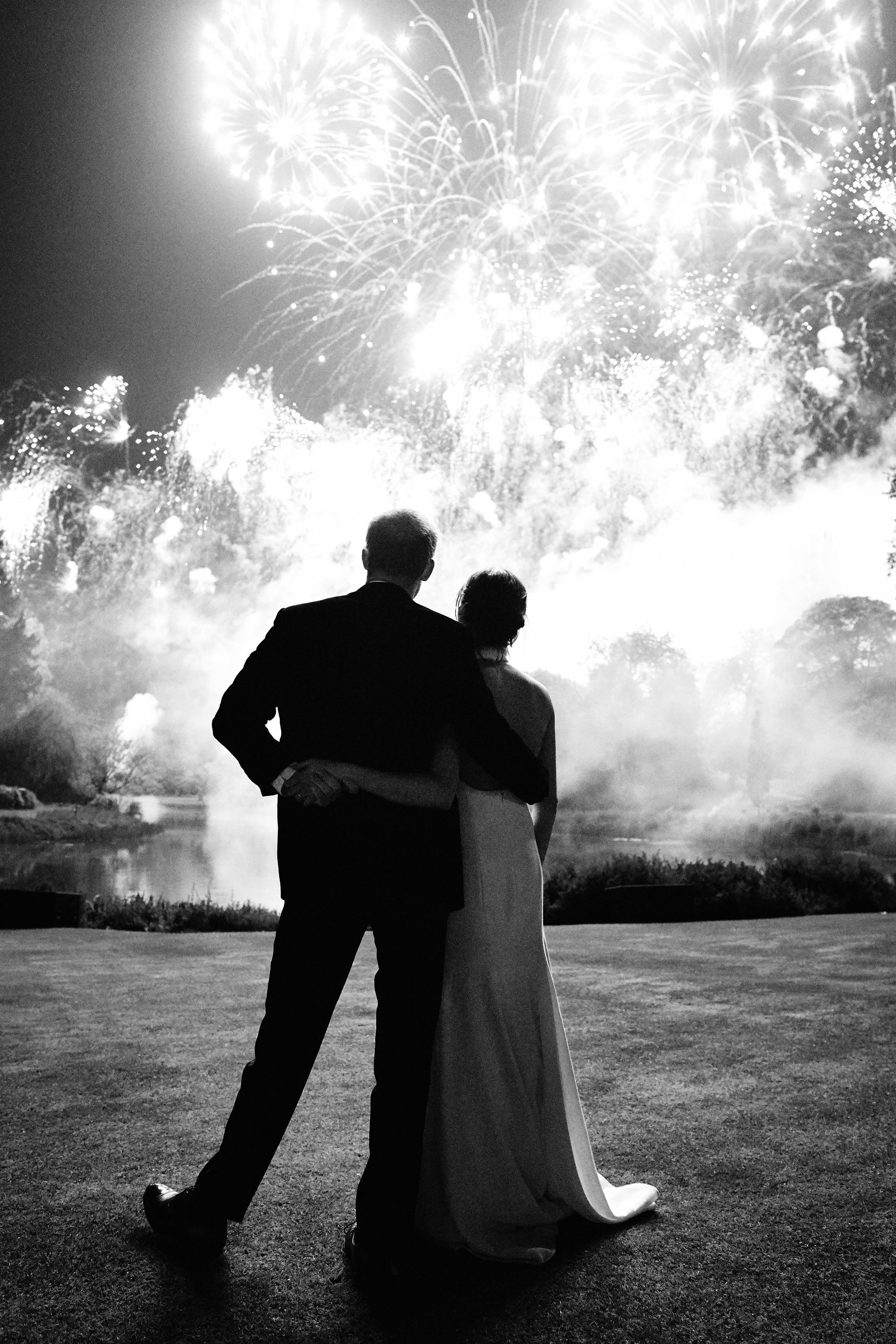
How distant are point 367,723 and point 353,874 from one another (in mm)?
370

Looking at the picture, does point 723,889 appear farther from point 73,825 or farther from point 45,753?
point 45,753

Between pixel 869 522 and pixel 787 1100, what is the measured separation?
17.5 meters

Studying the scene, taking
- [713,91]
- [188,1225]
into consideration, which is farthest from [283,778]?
[713,91]

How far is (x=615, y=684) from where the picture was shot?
22281 mm

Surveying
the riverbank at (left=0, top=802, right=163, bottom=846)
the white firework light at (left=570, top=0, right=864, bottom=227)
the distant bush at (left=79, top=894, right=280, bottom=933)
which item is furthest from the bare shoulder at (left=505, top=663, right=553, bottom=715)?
the riverbank at (left=0, top=802, right=163, bottom=846)

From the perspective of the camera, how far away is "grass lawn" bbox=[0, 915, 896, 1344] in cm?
202

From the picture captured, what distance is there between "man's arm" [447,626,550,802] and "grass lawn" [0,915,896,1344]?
3.97 feet

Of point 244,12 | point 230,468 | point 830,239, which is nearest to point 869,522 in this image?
point 830,239

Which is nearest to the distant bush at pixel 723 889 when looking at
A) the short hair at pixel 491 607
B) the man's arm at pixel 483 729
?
the short hair at pixel 491 607

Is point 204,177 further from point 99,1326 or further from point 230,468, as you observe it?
point 99,1326

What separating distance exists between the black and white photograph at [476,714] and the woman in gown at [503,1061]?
0.5 inches

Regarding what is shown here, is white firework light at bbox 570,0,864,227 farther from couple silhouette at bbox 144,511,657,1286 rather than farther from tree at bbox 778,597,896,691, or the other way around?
couple silhouette at bbox 144,511,657,1286

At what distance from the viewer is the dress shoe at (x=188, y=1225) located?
2.27 meters

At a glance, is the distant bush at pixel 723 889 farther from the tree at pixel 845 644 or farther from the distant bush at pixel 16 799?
the distant bush at pixel 16 799
